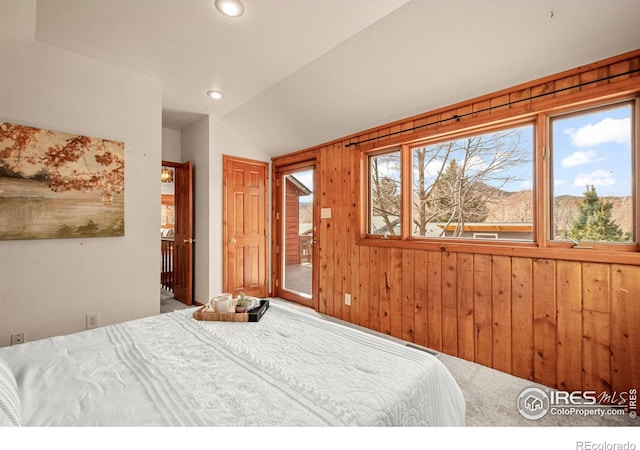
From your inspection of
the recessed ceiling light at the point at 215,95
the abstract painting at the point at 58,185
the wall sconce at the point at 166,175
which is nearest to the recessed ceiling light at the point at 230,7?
the recessed ceiling light at the point at 215,95

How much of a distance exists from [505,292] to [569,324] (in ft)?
1.34

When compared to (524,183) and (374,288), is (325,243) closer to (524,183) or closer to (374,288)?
(374,288)

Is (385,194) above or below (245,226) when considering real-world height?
above

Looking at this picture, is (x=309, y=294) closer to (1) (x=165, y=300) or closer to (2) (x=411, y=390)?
(1) (x=165, y=300)

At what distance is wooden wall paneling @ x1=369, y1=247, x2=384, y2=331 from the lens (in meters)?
3.04

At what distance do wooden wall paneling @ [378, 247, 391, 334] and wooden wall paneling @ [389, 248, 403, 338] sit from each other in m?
0.04

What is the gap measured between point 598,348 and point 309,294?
3.01 meters

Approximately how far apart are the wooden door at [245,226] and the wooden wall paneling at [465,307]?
283 cm

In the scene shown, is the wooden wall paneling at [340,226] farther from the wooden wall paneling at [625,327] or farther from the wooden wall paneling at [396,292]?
the wooden wall paneling at [625,327]

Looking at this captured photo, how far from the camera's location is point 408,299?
9.09 feet

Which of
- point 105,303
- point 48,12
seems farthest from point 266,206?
point 48,12

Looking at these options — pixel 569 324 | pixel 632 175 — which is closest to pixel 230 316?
pixel 569 324

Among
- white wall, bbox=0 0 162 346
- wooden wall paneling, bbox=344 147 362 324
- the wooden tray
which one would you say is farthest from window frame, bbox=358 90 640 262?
white wall, bbox=0 0 162 346

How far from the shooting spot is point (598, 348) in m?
1.81
